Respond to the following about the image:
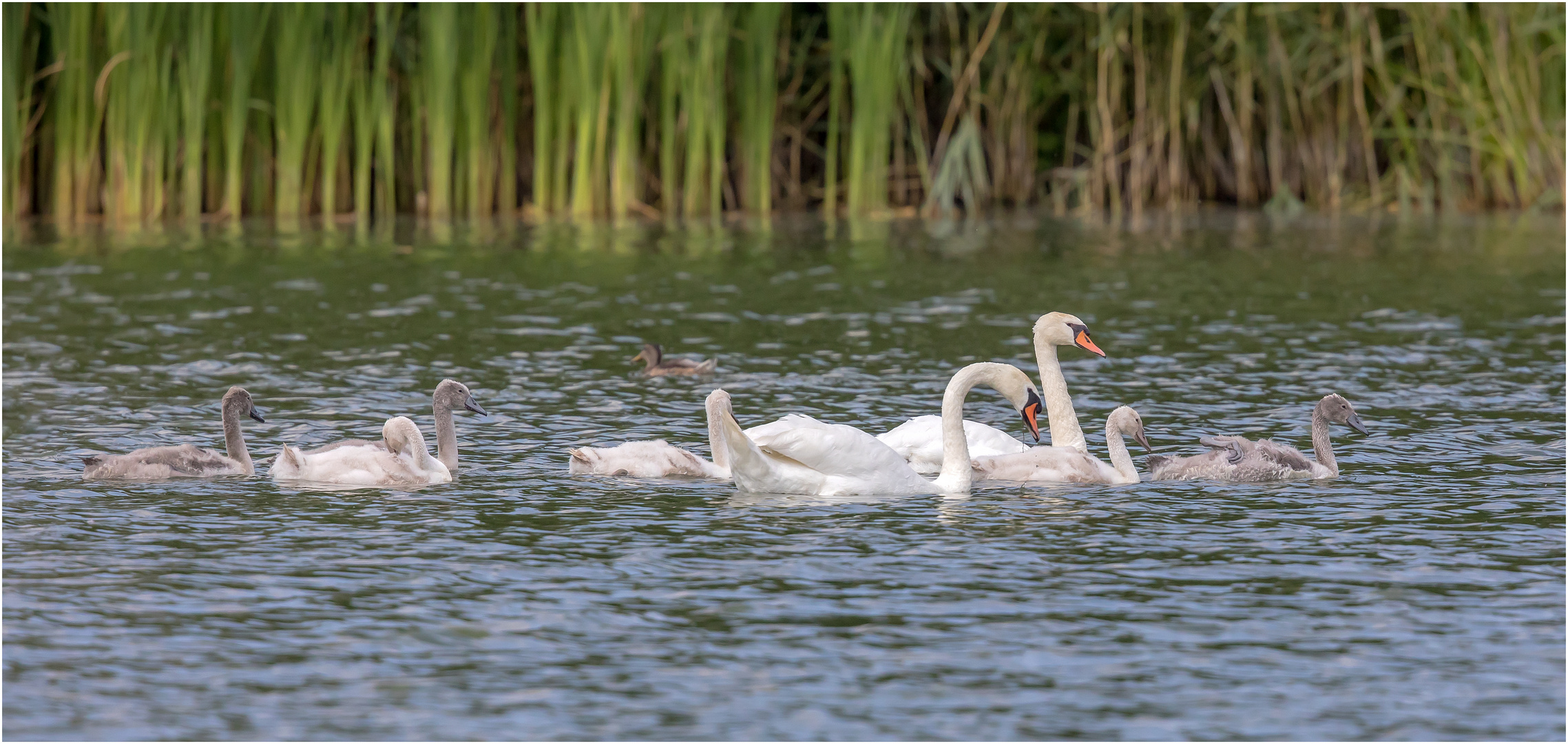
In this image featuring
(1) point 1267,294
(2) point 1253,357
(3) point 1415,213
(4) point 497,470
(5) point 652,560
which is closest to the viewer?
(5) point 652,560

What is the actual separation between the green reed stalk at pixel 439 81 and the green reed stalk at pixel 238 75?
1.87 m

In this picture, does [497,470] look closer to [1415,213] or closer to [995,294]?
[995,294]

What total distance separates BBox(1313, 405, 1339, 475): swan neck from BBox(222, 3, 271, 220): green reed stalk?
54.5ft

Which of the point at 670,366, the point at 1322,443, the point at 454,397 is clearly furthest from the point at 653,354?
the point at 1322,443

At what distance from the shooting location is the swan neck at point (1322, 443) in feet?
33.4

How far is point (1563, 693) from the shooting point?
645 centimetres

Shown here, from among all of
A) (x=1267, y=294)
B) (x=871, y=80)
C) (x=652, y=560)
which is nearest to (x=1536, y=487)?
(x=652, y=560)

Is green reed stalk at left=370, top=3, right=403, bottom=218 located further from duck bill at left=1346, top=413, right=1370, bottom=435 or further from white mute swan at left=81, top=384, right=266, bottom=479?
duck bill at left=1346, top=413, right=1370, bottom=435

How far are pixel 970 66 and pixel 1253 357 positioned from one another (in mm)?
12504

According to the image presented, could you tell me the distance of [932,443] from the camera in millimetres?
10641

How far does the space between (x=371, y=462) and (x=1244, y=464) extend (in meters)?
4.12

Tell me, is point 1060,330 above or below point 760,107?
below

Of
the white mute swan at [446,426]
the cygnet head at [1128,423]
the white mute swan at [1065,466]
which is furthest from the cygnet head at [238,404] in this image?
the cygnet head at [1128,423]

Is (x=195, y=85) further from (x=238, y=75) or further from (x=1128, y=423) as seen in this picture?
(x=1128, y=423)
